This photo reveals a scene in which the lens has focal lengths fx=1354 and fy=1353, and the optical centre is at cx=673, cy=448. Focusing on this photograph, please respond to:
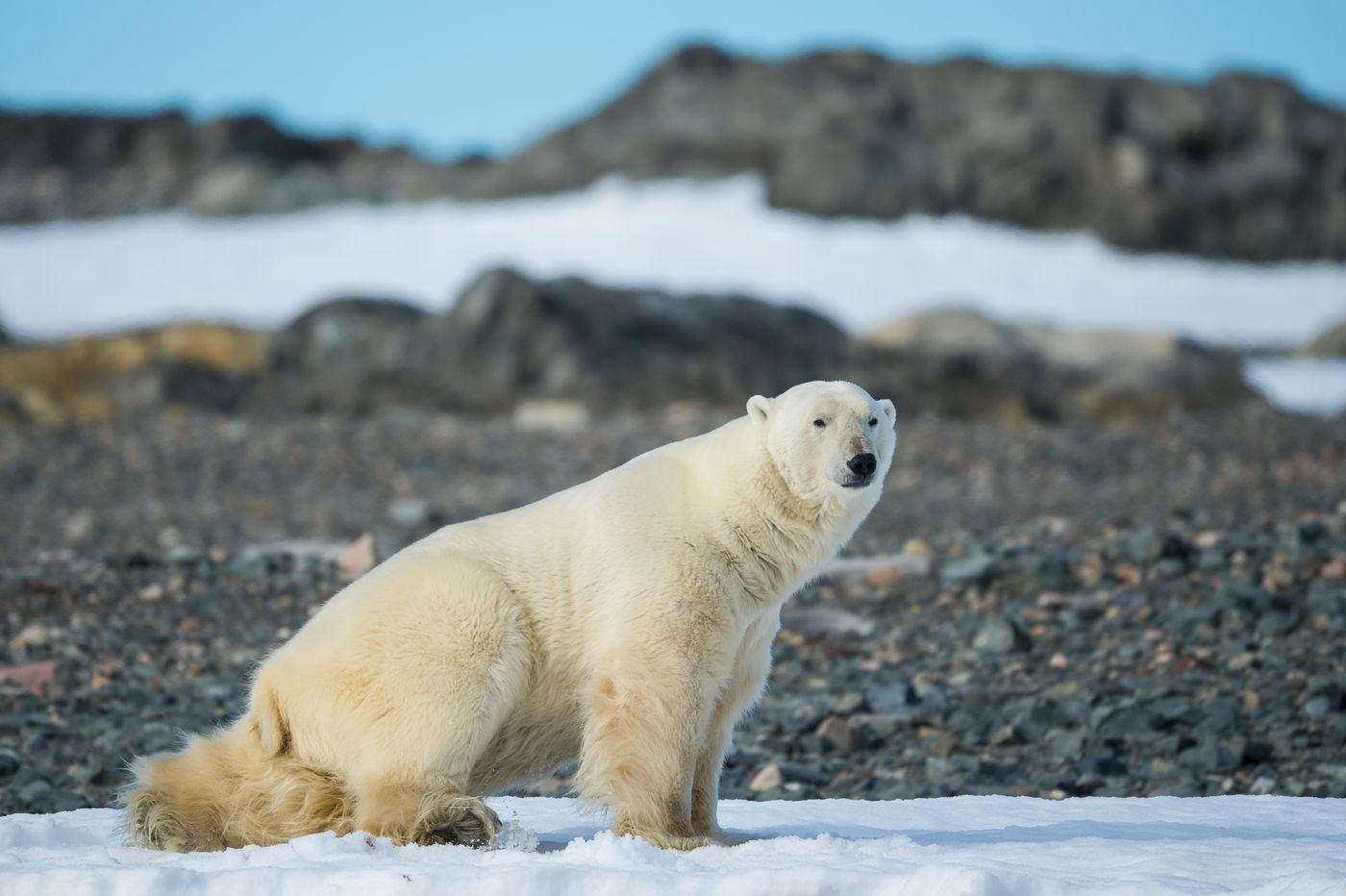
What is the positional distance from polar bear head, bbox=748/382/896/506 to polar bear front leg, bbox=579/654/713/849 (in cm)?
74

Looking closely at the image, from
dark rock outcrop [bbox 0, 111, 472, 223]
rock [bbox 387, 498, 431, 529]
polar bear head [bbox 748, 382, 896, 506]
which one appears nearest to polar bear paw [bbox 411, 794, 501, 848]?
polar bear head [bbox 748, 382, 896, 506]

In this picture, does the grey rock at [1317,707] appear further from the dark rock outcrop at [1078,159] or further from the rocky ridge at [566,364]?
the dark rock outcrop at [1078,159]

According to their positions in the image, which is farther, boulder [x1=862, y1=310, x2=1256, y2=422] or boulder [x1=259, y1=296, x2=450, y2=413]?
boulder [x1=259, y1=296, x2=450, y2=413]

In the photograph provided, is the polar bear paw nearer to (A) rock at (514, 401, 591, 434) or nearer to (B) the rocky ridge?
(A) rock at (514, 401, 591, 434)

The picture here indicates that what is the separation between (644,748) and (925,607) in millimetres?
4609

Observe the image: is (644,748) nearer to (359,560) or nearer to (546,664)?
(546,664)

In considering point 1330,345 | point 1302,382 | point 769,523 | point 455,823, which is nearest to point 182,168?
point 1330,345

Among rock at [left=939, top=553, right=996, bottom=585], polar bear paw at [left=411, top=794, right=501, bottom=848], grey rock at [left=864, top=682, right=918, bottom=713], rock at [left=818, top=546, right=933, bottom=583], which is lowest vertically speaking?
grey rock at [left=864, top=682, right=918, bottom=713]

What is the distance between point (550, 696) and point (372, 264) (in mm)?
26314

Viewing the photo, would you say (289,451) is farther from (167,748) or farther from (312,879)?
(312,879)

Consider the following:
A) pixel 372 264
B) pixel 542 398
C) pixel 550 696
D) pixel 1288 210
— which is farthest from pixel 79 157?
pixel 550 696

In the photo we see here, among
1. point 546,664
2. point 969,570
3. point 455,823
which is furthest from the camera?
point 969,570

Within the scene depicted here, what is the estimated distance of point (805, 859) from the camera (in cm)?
378

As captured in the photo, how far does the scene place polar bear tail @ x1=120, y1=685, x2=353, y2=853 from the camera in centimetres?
401
